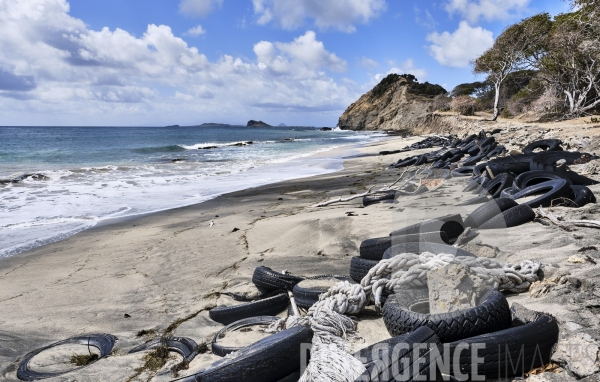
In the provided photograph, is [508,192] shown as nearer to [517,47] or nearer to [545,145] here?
[545,145]

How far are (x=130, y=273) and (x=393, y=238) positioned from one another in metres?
3.61

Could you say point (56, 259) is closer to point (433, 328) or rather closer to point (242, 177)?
point (433, 328)

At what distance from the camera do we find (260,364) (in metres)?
2.22

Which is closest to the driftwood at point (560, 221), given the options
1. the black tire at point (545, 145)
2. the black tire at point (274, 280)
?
the black tire at point (274, 280)

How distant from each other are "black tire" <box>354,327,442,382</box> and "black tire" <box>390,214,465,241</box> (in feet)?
7.55

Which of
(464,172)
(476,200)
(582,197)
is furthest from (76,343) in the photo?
(464,172)

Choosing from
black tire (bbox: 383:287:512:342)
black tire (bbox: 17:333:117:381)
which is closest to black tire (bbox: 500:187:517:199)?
black tire (bbox: 383:287:512:342)

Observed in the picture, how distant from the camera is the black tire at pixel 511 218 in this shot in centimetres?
454

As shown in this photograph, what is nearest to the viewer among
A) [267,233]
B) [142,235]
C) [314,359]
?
[314,359]

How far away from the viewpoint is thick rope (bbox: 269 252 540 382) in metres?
2.64

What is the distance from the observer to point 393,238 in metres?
3.83

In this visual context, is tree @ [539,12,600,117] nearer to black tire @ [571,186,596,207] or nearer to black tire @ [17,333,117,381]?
black tire @ [571,186,596,207]

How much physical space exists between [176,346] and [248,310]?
705mm

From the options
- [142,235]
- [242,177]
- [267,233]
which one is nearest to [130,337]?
[267,233]
